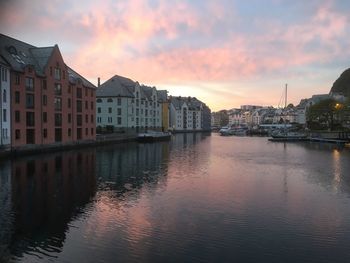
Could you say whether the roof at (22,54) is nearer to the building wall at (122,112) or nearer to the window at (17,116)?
the window at (17,116)

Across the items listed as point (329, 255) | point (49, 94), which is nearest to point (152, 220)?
point (329, 255)

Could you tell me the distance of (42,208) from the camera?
21531 millimetres

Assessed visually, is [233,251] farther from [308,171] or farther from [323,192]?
[308,171]

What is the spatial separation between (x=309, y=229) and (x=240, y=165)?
87.2 ft

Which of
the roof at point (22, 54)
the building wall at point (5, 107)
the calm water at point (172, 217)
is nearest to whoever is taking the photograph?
the calm water at point (172, 217)

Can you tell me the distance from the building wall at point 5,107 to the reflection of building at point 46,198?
27.5 ft

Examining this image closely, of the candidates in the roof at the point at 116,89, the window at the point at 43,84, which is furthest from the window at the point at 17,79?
the roof at the point at 116,89

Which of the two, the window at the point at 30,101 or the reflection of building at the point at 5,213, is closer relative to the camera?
the reflection of building at the point at 5,213

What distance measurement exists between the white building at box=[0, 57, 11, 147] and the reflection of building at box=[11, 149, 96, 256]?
8334mm

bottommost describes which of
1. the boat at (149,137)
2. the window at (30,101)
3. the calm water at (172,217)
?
the calm water at (172,217)

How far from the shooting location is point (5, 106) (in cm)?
5016

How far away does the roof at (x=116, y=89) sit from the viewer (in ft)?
342

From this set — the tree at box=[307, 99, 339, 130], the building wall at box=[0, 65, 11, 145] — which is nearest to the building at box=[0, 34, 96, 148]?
the building wall at box=[0, 65, 11, 145]

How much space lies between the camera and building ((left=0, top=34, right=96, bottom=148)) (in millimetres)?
54062
